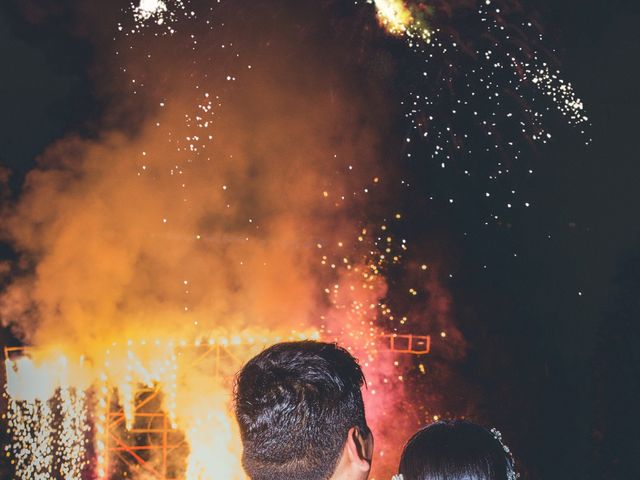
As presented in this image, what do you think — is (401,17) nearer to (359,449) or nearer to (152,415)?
(152,415)

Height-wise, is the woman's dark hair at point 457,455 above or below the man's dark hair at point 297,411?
below

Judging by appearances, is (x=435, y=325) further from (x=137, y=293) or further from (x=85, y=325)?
(x=85, y=325)

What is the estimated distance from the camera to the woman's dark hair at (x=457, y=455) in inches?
67.6

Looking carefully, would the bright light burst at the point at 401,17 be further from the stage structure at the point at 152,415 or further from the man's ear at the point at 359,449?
the man's ear at the point at 359,449

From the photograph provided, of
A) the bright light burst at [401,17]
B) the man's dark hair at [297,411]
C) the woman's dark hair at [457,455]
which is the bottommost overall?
Result: the woman's dark hair at [457,455]

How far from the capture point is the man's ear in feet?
4.15

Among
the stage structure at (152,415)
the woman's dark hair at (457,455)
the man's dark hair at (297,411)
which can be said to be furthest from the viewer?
the stage structure at (152,415)

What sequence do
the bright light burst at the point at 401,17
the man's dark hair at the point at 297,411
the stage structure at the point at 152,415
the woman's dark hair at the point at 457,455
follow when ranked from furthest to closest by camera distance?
the stage structure at the point at 152,415 < the bright light burst at the point at 401,17 < the woman's dark hair at the point at 457,455 < the man's dark hair at the point at 297,411

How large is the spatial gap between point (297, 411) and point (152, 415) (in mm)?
6810

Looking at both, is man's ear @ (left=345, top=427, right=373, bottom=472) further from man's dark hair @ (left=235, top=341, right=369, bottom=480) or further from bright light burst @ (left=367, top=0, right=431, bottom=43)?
bright light burst @ (left=367, top=0, right=431, bottom=43)

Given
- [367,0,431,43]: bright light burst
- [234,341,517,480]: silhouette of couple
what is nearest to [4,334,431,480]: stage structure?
[367,0,431,43]: bright light burst

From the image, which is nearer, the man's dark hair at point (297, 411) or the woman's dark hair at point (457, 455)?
the man's dark hair at point (297, 411)

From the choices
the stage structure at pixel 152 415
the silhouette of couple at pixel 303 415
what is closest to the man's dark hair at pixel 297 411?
the silhouette of couple at pixel 303 415

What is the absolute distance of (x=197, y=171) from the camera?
8.31 m
